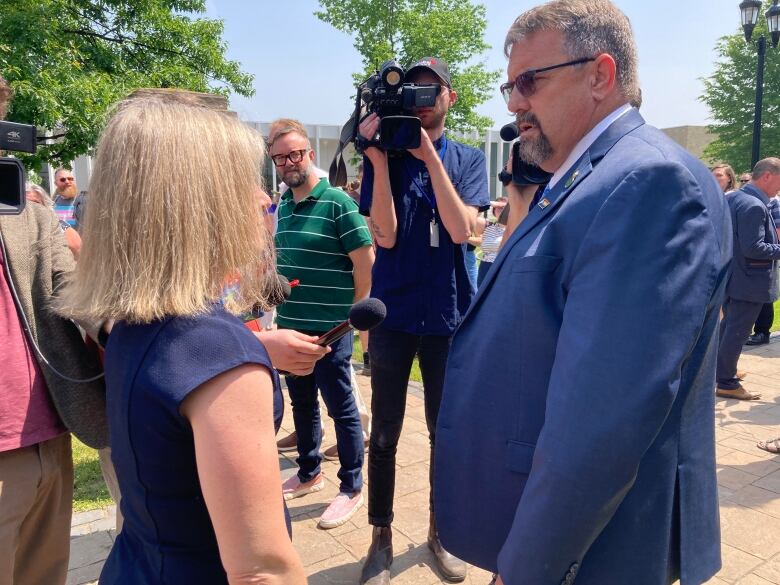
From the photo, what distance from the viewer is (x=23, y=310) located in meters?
1.85

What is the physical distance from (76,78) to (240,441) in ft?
34.5

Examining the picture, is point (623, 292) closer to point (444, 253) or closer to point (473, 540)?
point (473, 540)

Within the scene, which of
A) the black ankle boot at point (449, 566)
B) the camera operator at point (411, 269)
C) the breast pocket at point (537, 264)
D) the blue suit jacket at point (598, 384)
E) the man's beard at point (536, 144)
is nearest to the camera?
the blue suit jacket at point (598, 384)

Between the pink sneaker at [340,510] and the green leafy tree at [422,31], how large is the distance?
823 inches

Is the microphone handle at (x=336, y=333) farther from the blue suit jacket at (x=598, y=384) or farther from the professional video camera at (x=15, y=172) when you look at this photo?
the professional video camera at (x=15, y=172)

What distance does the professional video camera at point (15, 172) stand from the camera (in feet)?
4.76

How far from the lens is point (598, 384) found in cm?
109

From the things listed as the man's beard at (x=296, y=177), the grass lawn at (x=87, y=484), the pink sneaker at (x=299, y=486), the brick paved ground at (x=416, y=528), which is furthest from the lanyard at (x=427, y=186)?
the grass lawn at (x=87, y=484)

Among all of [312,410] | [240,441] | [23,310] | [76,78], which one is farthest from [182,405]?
[76,78]

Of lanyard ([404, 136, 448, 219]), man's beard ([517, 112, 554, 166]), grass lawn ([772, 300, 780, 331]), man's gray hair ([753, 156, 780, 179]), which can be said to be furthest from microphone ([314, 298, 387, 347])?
grass lawn ([772, 300, 780, 331])

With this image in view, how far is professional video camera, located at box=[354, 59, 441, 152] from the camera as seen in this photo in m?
2.59

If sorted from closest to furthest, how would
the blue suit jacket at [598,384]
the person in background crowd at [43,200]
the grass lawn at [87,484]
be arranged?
the blue suit jacket at [598,384], the person in background crowd at [43,200], the grass lawn at [87,484]

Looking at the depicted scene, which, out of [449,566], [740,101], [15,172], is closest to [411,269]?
[449,566]

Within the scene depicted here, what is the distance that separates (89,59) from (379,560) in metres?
11.5
